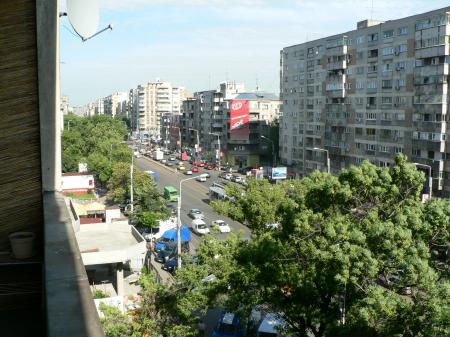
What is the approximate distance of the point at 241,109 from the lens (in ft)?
236

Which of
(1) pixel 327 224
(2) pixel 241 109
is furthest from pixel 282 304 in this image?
(2) pixel 241 109

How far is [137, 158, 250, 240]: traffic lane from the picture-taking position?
38.9 m

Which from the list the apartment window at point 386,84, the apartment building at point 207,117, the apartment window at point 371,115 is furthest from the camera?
the apartment building at point 207,117

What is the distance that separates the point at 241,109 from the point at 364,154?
1178 inches

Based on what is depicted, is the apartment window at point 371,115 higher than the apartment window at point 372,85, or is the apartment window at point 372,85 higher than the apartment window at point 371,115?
the apartment window at point 372,85

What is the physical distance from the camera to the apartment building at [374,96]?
116 feet

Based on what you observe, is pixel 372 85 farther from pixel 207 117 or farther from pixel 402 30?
pixel 207 117

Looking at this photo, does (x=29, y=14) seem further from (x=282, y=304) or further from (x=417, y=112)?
(x=417, y=112)

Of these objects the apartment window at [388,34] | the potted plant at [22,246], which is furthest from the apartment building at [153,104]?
the potted plant at [22,246]

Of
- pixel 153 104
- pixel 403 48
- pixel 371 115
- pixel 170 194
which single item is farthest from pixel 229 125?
pixel 153 104

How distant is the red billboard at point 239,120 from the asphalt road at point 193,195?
636 cm

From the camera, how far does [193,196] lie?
5138 cm

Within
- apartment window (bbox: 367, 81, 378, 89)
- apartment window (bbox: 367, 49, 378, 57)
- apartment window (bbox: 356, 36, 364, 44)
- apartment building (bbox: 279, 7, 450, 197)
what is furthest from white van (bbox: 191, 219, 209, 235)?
apartment window (bbox: 356, 36, 364, 44)

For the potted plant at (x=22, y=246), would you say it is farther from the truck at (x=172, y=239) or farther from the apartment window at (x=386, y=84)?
the apartment window at (x=386, y=84)
